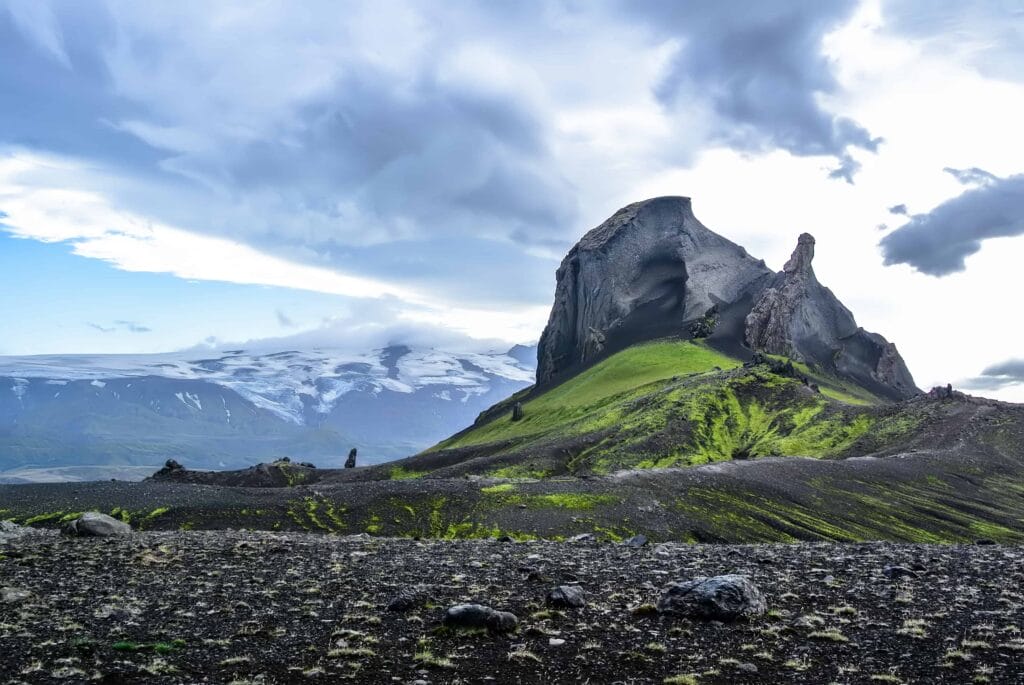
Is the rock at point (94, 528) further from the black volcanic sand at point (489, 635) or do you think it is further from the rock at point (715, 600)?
the rock at point (715, 600)

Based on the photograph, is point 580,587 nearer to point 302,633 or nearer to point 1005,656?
point 302,633

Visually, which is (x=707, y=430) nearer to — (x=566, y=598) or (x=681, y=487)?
(x=681, y=487)

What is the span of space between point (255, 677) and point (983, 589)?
82.1 feet

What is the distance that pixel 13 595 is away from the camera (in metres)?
24.9

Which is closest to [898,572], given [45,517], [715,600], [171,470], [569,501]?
[715,600]

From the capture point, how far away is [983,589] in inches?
998

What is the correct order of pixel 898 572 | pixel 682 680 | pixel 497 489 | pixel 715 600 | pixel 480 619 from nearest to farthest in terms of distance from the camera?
pixel 682 680
pixel 480 619
pixel 715 600
pixel 898 572
pixel 497 489

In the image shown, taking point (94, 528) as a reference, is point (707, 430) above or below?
above

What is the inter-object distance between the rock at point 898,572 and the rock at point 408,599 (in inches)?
728

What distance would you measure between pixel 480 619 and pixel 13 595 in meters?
17.5

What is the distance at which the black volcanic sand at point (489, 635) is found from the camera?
17.5 metres

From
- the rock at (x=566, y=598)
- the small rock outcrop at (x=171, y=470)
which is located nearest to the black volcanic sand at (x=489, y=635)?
the rock at (x=566, y=598)

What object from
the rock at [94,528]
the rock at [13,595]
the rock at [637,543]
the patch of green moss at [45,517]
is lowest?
the patch of green moss at [45,517]

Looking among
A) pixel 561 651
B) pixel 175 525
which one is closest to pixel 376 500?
pixel 175 525
